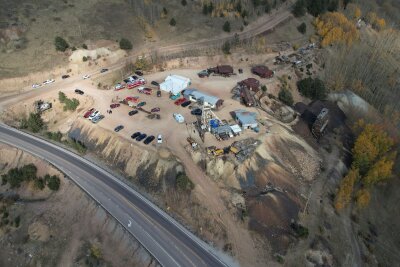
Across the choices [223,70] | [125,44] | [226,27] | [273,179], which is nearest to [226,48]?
[223,70]

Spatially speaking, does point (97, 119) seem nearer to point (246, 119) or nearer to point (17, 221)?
point (17, 221)

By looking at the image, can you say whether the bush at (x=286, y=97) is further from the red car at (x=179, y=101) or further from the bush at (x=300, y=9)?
the bush at (x=300, y=9)

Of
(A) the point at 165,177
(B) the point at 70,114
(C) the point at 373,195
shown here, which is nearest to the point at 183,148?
(A) the point at 165,177

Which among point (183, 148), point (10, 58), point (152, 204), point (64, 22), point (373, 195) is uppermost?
point (64, 22)

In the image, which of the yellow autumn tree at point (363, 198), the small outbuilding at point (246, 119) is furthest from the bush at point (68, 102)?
the yellow autumn tree at point (363, 198)

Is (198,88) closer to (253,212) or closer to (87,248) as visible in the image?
(253,212)

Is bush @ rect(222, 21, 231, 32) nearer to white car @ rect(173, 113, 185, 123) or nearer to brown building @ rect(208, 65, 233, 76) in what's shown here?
brown building @ rect(208, 65, 233, 76)

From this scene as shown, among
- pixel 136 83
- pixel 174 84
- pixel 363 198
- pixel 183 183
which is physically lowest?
pixel 363 198
